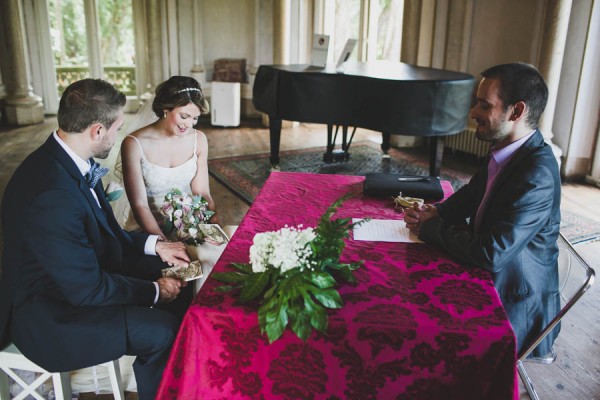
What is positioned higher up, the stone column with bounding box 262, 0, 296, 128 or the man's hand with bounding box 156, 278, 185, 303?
the stone column with bounding box 262, 0, 296, 128

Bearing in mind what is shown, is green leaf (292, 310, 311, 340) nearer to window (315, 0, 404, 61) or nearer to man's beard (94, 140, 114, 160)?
man's beard (94, 140, 114, 160)

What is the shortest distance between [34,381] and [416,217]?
1.42 metres

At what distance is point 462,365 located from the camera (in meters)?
1.39

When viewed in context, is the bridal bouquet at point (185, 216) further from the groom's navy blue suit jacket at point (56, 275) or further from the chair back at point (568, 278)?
the chair back at point (568, 278)

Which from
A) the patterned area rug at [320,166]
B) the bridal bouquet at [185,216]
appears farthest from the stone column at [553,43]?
the bridal bouquet at [185,216]

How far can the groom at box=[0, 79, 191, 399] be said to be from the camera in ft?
5.24

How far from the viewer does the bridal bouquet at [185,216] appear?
241 centimetres

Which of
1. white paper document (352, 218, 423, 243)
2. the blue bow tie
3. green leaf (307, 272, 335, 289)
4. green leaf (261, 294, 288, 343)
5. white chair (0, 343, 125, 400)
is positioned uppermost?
the blue bow tie

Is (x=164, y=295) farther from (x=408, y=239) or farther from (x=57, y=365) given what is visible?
(x=408, y=239)

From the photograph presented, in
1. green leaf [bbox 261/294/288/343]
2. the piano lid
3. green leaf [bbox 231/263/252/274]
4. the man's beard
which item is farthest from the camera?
the piano lid

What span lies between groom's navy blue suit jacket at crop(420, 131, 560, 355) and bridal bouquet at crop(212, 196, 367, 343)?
461 mm

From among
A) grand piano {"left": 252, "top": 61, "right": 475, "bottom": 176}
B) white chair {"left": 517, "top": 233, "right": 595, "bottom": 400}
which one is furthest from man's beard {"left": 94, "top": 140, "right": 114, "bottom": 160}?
grand piano {"left": 252, "top": 61, "right": 475, "bottom": 176}

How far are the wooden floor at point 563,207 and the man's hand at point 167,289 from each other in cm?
153

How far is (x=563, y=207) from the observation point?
190 inches
